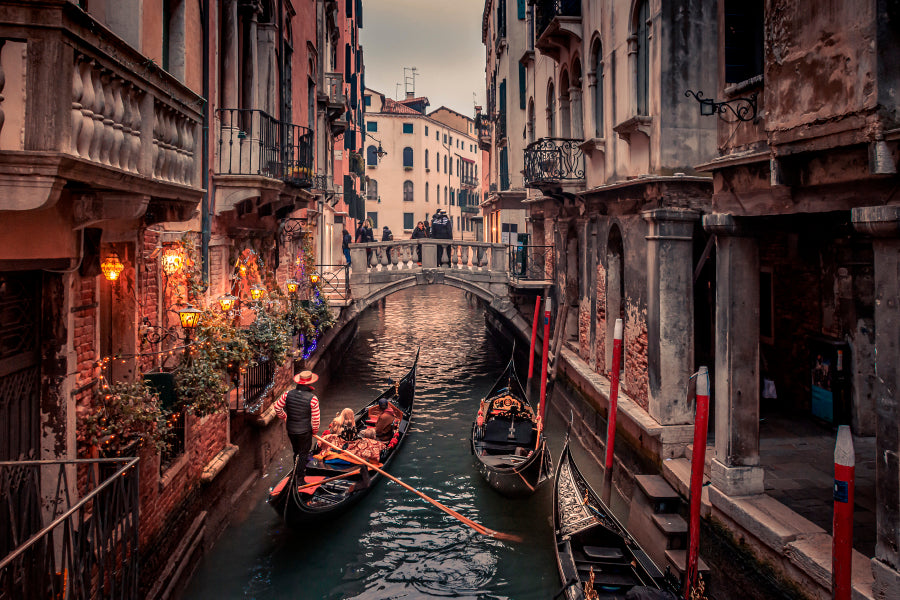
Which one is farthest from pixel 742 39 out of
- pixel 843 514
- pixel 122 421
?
pixel 122 421

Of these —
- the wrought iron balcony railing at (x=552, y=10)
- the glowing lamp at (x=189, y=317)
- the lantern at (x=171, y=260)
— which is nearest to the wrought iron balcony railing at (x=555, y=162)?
the wrought iron balcony railing at (x=552, y=10)

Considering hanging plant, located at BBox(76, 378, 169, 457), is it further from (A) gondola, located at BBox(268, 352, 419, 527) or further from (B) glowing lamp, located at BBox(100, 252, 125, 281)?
(A) gondola, located at BBox(268, 352, 419, 527)

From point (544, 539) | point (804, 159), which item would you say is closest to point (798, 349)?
point (544, 539)

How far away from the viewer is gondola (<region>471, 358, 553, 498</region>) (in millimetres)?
8453

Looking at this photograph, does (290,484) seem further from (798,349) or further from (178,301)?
(798,349)

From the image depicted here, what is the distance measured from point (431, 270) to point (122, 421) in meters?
10.9

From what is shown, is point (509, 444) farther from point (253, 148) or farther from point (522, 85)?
point (522, 85)

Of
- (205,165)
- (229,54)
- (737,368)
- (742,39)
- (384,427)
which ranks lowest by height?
(384,427)

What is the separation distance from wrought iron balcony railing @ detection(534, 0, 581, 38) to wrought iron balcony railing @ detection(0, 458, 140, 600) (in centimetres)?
997

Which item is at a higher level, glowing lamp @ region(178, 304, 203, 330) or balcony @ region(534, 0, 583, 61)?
balcony @ region(534, 0, 583, 61)

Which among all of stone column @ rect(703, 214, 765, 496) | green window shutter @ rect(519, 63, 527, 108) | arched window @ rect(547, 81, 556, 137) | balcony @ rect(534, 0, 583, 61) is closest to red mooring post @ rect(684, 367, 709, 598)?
stone column @ rect(703, 214, 765, 496)

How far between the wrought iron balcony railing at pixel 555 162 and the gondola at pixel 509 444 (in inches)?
150

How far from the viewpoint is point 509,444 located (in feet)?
31.7

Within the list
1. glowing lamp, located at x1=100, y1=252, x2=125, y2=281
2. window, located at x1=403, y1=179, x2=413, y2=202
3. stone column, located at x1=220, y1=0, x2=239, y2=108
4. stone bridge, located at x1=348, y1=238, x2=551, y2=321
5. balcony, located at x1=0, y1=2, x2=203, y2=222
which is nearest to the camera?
balcony, located at x1=0, y1=2, x2=203, y2=222
